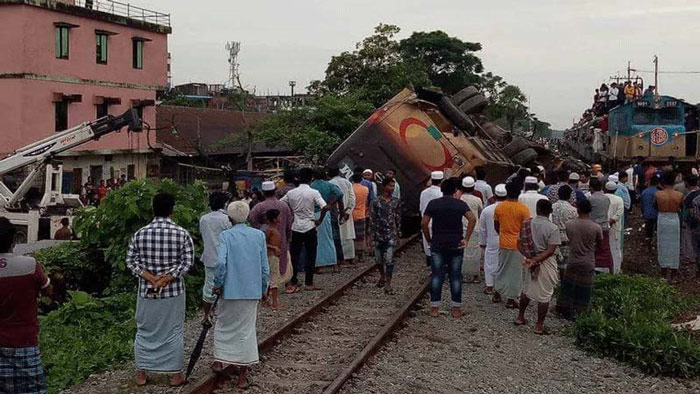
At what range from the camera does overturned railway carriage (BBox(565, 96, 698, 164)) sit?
25094 mm

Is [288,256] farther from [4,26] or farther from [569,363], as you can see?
[4,26]

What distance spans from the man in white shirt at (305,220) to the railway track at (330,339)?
0.67 m

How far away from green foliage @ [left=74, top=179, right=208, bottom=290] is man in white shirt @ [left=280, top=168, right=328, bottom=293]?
1487 mm

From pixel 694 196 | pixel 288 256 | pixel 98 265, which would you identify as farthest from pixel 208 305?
pixel 694 196

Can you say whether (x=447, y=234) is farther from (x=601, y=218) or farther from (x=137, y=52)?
(x=137, y=52)

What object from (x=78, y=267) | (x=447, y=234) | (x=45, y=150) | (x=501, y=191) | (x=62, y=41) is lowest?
(x=78, y=267)

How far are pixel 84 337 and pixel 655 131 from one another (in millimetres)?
19730

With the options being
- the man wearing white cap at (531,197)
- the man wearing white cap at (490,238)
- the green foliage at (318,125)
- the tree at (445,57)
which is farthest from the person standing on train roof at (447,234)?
the tree at (445,57)

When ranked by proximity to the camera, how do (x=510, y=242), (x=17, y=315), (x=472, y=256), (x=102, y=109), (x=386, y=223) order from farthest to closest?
(x=102, y=109), (x=472, y=256), (x=386, y=223), (x=510, y=242), (x=17, y=315)

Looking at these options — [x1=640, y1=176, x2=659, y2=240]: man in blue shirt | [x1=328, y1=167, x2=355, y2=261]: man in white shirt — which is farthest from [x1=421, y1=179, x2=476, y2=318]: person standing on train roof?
[x1=640, y1=176, x2=659, y2=240]: man in blue shirt

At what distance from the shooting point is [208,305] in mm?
9375

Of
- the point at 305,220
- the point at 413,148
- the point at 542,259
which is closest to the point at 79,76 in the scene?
the point at 413,148

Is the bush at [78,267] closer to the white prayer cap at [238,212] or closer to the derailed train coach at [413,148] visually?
the white prayer cap at [238,212]

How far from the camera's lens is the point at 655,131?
25.1 meters
